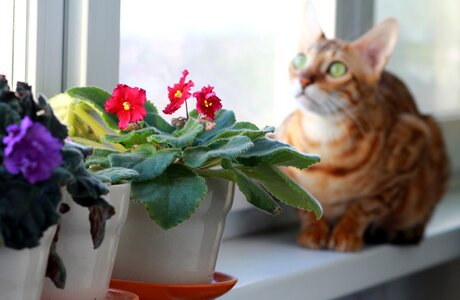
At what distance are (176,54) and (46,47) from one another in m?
0.29

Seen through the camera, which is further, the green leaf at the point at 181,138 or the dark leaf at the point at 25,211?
the green leaf at the point at 181,138

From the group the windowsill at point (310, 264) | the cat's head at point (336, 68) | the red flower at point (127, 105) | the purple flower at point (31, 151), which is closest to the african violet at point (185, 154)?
the red flower at point (127, 105)

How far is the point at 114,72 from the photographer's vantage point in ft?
3.75

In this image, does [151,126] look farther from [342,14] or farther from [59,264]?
[342,14]

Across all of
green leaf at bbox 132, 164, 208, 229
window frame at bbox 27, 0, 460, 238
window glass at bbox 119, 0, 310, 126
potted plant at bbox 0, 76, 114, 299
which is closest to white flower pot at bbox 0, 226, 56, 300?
Result: potted plant at bbox 0, 76, 114, 299

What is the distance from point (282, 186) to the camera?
0.87 metres

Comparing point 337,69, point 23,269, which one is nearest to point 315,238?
point 337,69

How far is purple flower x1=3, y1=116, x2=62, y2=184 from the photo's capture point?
1.79 feet

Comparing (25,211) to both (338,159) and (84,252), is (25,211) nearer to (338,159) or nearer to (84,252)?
(84,252)

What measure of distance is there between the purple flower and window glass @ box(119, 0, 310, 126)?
0.68 m

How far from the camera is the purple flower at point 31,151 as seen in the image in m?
0.54

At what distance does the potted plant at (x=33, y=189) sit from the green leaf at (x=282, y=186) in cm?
23

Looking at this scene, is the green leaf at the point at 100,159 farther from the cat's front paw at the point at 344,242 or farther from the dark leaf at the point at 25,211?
the cat's front paw at the point at 344,242

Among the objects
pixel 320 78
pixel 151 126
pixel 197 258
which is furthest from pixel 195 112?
pixel 320 78
